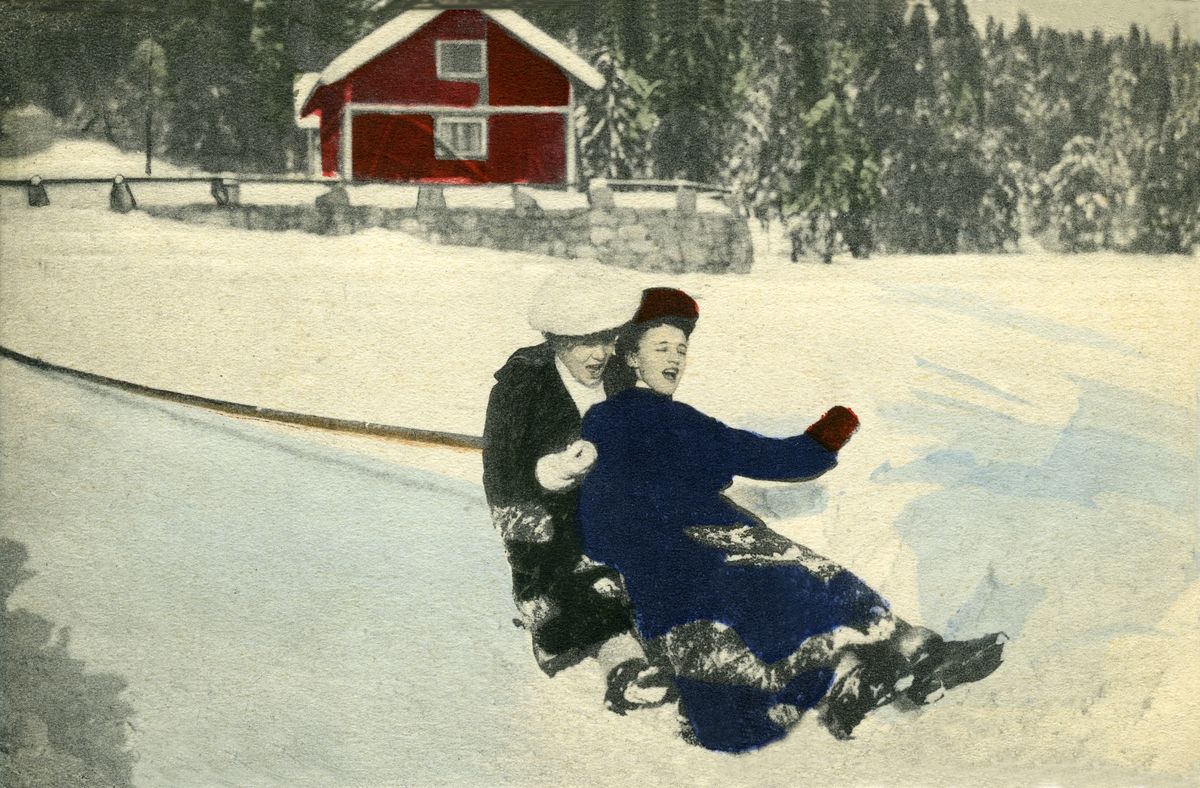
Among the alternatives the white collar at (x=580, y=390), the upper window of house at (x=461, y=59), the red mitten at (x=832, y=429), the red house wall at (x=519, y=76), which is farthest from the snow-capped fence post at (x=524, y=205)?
the red mitten at (x=832, y=429)

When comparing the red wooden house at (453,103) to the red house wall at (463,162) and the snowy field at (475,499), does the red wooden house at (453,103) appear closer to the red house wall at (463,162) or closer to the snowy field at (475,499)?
the red house wall at (463,162)

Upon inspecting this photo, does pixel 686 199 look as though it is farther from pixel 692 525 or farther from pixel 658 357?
pixel 692 525

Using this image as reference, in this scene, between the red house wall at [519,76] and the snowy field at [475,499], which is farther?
the red house wall at [519,76]

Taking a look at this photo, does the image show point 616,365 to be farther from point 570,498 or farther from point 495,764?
point 495,764

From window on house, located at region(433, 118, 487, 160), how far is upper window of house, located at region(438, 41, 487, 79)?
0.18m

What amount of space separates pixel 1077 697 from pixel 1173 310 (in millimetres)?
1523

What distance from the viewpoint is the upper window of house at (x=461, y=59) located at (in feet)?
12.3

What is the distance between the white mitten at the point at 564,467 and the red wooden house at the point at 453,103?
1304mm

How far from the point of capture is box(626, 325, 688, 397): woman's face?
3176mm

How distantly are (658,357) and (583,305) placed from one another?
30cm

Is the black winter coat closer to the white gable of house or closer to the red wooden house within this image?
the red wooden house

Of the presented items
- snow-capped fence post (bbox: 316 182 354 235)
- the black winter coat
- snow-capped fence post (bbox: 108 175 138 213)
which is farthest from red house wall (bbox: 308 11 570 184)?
the black winter coat

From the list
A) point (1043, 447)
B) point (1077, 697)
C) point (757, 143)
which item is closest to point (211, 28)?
point (757, 143)

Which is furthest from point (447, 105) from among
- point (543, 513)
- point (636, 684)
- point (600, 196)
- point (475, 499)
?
point (636, 684)
